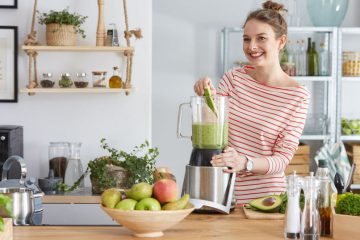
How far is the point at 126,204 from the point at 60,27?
8.11 ft

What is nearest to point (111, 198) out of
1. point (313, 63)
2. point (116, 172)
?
point (116, 172)

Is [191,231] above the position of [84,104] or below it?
below

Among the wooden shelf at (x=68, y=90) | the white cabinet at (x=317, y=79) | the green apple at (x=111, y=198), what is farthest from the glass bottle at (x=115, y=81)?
the green apple at (x=111, y=198)

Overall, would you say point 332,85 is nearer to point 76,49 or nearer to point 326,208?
point 76,49

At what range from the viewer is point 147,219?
8.09ft

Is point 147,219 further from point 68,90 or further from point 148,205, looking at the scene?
point 68,90

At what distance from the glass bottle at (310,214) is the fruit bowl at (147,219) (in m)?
0.38

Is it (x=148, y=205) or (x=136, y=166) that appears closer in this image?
(x=148, y=205)

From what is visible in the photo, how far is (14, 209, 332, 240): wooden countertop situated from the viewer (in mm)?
2539

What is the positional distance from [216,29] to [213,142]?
341 centimetres

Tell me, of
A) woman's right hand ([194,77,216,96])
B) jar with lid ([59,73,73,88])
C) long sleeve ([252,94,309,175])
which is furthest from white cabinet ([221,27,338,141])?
woman's right hand ([194,77,216,96])

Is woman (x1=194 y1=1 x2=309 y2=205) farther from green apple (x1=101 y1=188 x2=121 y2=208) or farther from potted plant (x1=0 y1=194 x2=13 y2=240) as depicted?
potted plant (x1=0 y1=194 x2=13 y2=240)

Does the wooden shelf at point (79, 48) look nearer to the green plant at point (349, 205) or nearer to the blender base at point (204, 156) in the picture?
the blender base at point (204, 156)

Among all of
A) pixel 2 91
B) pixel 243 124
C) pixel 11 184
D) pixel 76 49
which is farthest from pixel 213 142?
pixel 2 91
